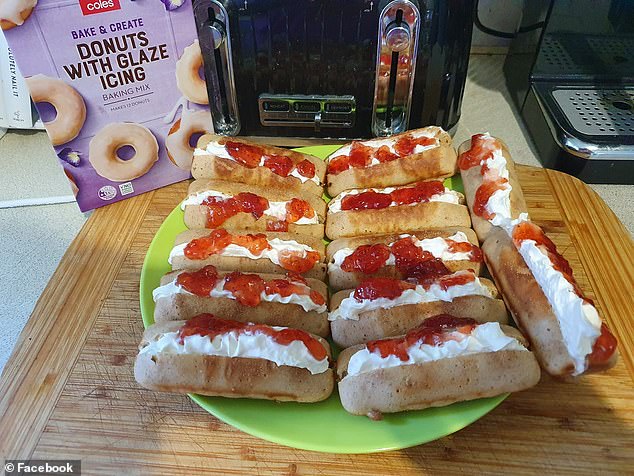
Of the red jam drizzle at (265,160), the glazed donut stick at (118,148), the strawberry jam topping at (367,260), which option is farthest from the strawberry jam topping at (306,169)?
the glazed donut stick at (118,148)

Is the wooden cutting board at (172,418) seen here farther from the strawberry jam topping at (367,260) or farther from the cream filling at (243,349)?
the strawberry jam topping at (367,260)

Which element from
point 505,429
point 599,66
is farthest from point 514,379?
point 599,66

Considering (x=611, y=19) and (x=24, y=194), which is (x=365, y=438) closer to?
(x=24, y=194)

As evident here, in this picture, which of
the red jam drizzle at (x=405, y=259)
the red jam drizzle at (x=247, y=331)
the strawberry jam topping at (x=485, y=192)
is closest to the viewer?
the red jam drizzle at (x=247, y=331)

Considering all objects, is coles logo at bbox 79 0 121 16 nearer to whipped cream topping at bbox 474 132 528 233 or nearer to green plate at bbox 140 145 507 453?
green plate at bbox 140 145 507 453

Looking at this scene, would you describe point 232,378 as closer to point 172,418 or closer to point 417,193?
point 172,418

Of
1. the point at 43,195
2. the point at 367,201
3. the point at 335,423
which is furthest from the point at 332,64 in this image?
the point at 43,195
